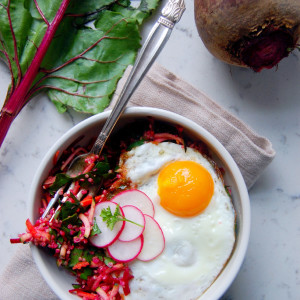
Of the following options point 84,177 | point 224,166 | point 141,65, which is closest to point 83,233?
point 84,177

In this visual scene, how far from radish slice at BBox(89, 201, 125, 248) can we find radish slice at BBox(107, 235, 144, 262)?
1.8 inches

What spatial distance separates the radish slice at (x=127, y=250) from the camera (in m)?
2.13

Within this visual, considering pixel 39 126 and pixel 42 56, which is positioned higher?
pixel 42 56

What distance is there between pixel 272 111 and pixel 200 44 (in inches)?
24.8

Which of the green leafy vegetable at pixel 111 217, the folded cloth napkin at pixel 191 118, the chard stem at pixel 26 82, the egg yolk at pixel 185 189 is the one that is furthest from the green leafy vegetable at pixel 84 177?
the chard stem at pixel 26 82

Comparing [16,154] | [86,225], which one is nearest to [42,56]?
[16,154]

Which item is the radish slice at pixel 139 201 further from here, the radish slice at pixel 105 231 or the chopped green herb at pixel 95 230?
the chopped green herb at pixel 95 230

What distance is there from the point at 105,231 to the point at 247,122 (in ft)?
3.74

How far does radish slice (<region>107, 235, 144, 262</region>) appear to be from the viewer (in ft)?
7.00

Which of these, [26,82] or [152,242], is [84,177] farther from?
[26,82]

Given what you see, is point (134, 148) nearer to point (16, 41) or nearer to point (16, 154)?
point (16, 154)

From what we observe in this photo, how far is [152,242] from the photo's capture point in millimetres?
2131

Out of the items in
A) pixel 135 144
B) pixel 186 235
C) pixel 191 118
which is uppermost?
pixel 191 118

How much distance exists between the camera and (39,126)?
2648 millimetres
